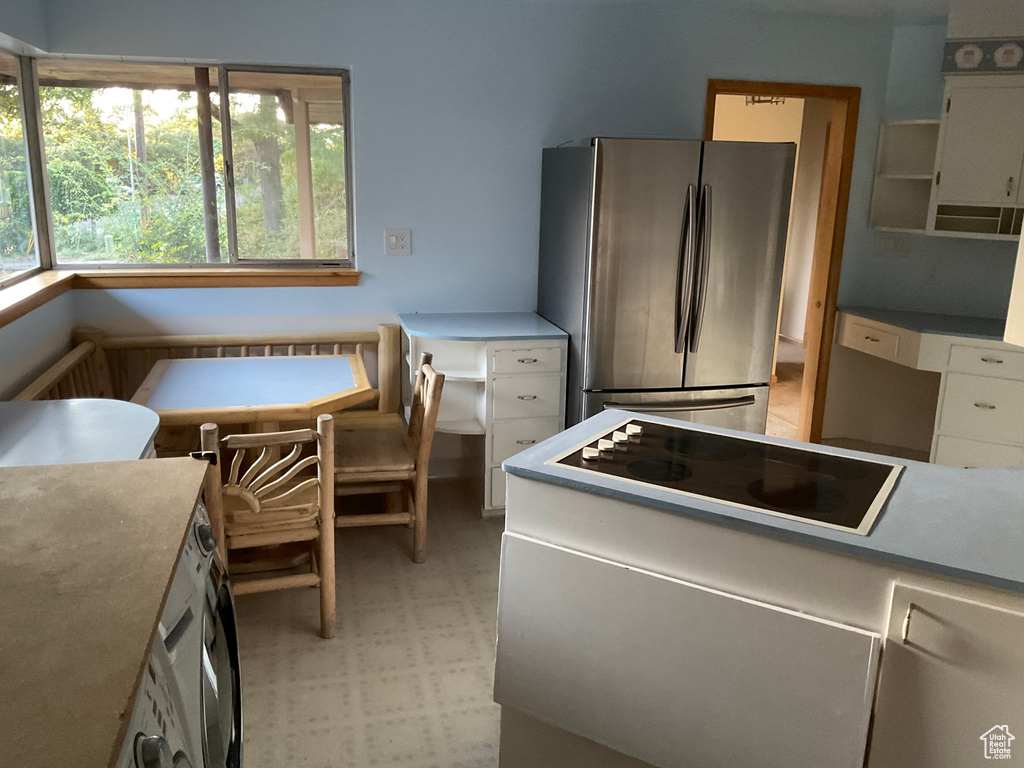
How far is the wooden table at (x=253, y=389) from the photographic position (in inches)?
102

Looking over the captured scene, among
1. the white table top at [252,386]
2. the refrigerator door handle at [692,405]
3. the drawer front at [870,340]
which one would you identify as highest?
the drawer front at [870,340]

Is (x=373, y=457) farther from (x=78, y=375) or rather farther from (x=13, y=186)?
(x=13, y=186)

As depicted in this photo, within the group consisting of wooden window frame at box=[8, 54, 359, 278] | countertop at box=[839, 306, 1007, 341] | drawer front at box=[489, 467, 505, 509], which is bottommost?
drawer front at box=[489, 467, 505, 509]

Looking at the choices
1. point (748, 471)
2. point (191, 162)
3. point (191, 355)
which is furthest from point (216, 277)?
point (748, 471)

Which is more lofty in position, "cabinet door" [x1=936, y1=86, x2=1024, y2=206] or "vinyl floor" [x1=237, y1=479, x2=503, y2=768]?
"cabinet door" [x1=936, y1=86, x2=1024, y2=206]

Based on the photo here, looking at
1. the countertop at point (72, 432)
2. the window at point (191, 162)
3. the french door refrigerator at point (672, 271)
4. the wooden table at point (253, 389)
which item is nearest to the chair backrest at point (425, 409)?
the wooden table at point (253, 389)

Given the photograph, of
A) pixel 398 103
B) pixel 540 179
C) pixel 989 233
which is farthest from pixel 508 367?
pixel 989 233

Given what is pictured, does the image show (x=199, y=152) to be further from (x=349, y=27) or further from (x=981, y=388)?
(x=981, y=388)

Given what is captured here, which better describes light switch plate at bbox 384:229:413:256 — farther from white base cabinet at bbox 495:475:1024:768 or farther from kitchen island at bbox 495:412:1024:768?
white base cabinet at bbox 495:475:1024:768

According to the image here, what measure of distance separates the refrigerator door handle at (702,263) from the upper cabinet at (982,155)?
4.55 feet

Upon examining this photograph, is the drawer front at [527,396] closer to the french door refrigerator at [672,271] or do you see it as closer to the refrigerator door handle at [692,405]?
the french door refrigerator at [672,271]

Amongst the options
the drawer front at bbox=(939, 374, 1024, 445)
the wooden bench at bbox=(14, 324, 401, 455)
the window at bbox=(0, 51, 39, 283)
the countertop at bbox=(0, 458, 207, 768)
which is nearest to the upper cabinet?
the drawer front at bbox=(939, 374, 1024, 445)

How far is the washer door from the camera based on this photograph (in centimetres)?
110

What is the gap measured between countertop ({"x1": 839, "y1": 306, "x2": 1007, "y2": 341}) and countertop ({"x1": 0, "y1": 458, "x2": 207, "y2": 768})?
347 cm
